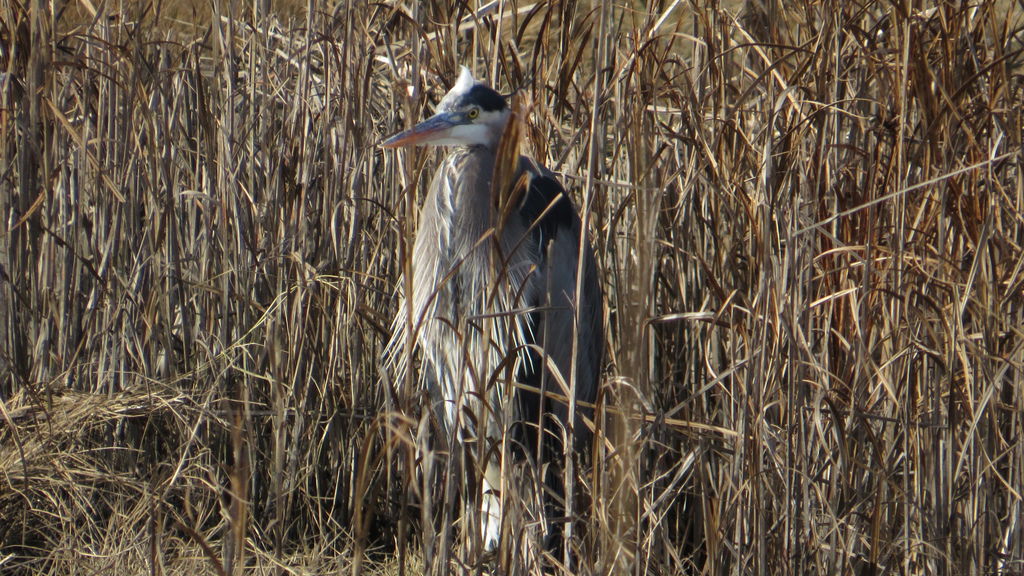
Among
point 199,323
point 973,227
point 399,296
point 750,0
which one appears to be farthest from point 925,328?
point 199,323

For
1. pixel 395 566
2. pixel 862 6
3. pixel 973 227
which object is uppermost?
pixel 862 6

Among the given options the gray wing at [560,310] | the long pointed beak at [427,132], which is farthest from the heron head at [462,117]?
the gray wing at [560,310]

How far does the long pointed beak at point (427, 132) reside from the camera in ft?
6.56

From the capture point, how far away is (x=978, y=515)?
1668 millimetres

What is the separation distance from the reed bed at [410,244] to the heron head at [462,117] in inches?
2.6

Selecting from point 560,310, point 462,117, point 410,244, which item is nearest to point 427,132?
point 462,117

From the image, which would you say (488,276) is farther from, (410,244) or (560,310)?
(410,244)

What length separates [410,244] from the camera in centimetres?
200

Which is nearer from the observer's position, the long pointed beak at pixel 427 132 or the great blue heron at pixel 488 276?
the long pointed beak at pixel 427 132

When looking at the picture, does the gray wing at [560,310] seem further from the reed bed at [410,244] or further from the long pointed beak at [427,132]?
the long pointed beak at [427,132]

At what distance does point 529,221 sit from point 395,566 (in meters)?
0.83

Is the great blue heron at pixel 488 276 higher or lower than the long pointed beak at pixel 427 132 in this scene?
lower

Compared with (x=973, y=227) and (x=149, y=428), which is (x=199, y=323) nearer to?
(x=149, y=428)

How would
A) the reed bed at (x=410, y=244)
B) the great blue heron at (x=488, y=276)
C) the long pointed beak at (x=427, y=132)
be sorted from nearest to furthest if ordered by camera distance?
the reed bed at (x=410, y=244)
the long pointed beak at (x=427, y=132)
the great blue heron at (x=488, y=276)
